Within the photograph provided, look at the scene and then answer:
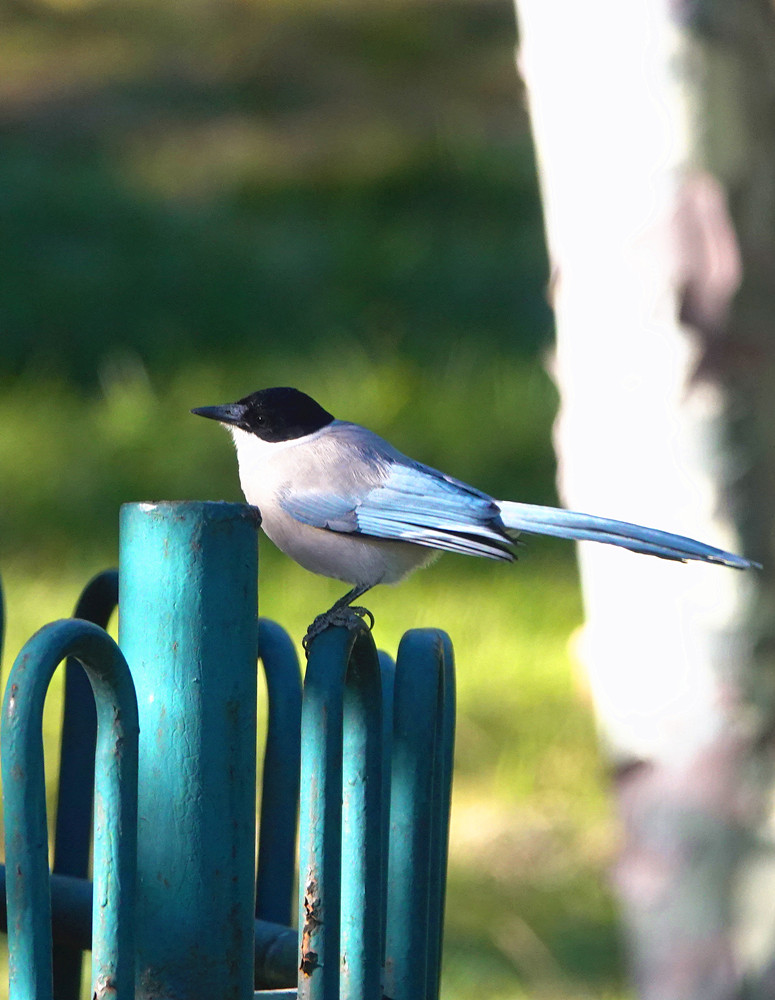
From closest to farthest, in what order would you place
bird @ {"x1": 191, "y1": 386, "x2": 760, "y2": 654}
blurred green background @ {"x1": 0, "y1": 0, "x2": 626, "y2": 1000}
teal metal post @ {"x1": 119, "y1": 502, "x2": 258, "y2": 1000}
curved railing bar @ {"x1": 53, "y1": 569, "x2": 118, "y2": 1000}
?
teal metal post @ {"x1": 119, "y1": 502, "x2": 258, "y2": 1000}
curved railing bar @ {"x1": 53, "y1": 569, "x2": 118, "y2": 1000}
bird @ {"x1": 191, "y1": 386, "x2": 760, "y2": 654}
blurred green background @ {"x1": 0, "y1": 0, "x2": 626, "y2": 1000}

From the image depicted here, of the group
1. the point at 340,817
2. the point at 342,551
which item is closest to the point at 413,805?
the point at 340,817

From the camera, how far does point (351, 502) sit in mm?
2609

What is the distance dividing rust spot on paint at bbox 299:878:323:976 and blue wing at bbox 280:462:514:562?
30.2 inches

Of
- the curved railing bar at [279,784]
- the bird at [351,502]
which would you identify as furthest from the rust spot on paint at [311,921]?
the bird at [351,502]

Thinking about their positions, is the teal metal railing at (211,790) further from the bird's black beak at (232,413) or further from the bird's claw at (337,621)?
the bird's black beak at (232,413)

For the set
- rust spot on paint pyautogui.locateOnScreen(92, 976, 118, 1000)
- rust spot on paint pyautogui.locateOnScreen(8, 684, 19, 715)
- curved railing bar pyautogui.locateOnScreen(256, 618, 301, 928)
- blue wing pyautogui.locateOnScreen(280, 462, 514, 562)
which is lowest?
rust spot on paint pyautogui.locateOnScreen(92, 976, 118, 1000)

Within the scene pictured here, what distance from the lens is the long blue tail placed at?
2.06 metres

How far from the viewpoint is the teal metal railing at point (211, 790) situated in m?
1.61

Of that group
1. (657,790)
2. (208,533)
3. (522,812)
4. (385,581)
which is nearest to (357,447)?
(385,581)

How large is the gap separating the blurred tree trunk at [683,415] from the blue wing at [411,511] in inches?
35.9

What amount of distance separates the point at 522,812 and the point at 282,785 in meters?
2.69

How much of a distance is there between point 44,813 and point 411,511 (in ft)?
3.44

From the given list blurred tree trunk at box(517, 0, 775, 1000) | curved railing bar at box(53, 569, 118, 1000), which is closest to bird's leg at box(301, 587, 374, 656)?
curved railing bar at box(53, 569, 118, 1000)

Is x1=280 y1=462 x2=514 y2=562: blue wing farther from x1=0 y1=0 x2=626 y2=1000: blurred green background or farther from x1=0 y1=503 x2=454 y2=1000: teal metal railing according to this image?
x1=0 y1=0 x2=626 y2=1000: blurred green background
